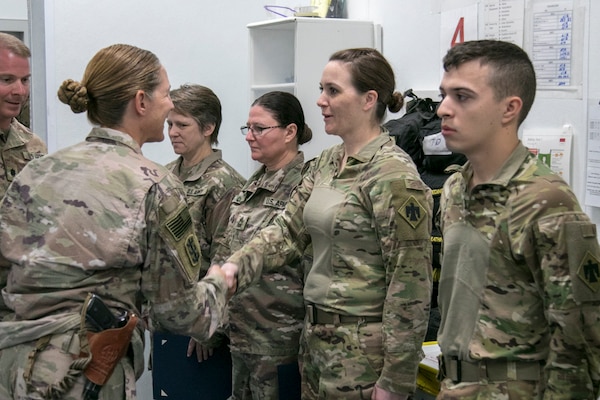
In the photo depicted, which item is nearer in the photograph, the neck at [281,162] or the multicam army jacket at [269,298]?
the multicam army jacket at [269,298]

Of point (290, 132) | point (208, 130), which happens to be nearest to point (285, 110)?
point (290, 132)

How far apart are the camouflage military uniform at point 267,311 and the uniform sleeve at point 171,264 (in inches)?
35.6

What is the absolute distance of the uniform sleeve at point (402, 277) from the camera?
90.6 inches

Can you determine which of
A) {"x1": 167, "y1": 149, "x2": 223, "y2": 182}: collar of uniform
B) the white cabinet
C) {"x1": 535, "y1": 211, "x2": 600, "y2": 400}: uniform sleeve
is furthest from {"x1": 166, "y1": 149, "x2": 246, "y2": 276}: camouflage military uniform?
{"x1": 535, "y1": 211, "x2": 600, "y2": 400}: uniform sleeve

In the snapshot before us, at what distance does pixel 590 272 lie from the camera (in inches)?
67.4

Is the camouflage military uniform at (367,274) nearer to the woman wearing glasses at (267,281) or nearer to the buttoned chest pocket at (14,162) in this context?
the woman wearing glasses at (267,281)

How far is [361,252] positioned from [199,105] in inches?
59.9

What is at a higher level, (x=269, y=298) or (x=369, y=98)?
(x=369, y=98)

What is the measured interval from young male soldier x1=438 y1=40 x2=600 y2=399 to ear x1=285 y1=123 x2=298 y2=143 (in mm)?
1288

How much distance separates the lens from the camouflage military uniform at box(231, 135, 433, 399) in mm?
2311

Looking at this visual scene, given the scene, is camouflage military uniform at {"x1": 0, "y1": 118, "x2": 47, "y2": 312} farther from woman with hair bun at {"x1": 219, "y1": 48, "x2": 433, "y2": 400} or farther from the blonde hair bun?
woman with hair bun at {"x1": 219, "y1": 48, "x2": 433, "y2": 400}

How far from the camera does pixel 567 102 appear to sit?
283 cm

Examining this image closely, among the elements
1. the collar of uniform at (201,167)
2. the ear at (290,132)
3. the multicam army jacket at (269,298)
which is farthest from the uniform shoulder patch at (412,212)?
the collar of uniform at (201,167)

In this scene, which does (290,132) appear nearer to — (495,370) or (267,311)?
(267,311)
